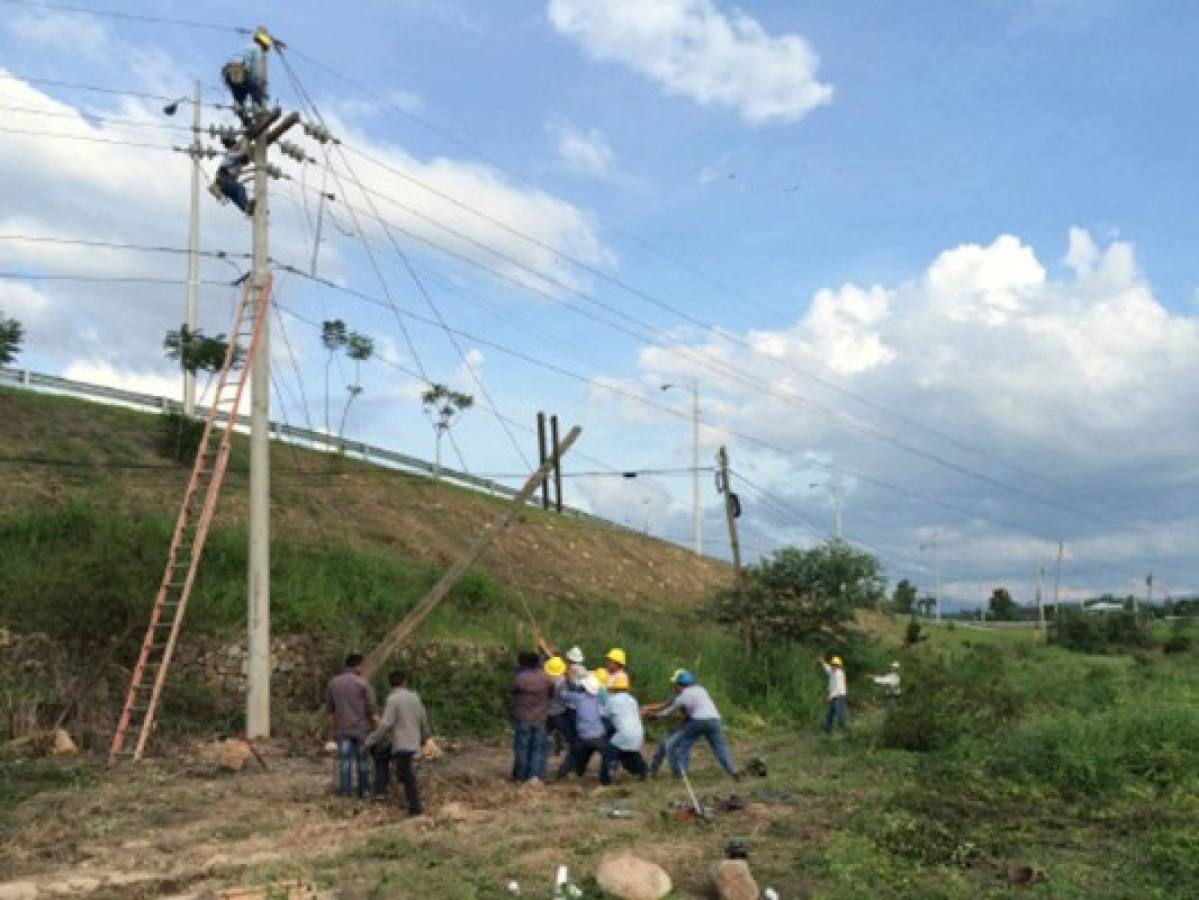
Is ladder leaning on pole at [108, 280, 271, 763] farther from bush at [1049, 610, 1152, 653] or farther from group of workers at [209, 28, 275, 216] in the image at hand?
bush at [1049, 610, 1152, 653]

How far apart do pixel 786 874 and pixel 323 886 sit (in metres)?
3.92

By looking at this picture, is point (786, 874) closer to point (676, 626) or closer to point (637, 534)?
point (676, 626)

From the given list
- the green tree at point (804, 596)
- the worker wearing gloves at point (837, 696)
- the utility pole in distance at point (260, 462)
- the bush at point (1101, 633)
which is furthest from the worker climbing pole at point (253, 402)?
the bush at point (1101, 633)

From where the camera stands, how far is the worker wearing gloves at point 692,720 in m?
14.3

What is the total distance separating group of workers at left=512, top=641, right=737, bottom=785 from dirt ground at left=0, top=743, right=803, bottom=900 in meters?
0.41

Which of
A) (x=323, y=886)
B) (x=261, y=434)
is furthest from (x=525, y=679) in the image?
(x=261, y=434)

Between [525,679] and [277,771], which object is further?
[277,771]

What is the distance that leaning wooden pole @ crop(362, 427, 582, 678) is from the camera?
Result: 17.2 metres

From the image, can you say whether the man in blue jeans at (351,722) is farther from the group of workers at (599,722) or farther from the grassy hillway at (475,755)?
the group of workers at (599,722)

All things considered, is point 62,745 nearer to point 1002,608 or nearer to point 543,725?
point 543,725

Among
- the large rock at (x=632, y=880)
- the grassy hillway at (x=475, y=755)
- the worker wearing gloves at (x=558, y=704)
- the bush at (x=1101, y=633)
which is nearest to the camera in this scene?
the large rock at (x=632, y=880)

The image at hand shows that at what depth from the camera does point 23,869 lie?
382 inches

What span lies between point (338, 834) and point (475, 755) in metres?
6.98

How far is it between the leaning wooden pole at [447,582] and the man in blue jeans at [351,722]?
3161 millimetres
